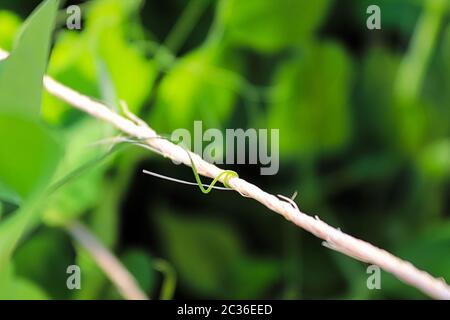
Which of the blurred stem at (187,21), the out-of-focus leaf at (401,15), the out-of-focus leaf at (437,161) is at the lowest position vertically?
the out-of-focus leaf at (437,161)

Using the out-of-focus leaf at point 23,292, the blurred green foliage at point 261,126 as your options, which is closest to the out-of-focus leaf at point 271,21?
the blurred green foliage at point 261,126

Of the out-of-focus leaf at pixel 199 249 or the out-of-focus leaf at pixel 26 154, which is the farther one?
the out-of-focus leaf at pixel 199 249

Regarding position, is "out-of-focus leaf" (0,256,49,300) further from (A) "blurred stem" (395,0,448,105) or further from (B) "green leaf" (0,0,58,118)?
(A) "blurred stem" (395,0,448,105)

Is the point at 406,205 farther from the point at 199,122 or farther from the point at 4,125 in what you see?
the point at 4,125

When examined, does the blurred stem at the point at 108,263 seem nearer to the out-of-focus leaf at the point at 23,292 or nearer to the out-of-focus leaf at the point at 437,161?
the out-of-focus leaf at the point at 23,292

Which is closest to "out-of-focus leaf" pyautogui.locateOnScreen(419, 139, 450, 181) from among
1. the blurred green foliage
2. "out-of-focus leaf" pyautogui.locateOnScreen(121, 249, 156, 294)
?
the blurred green foliage
